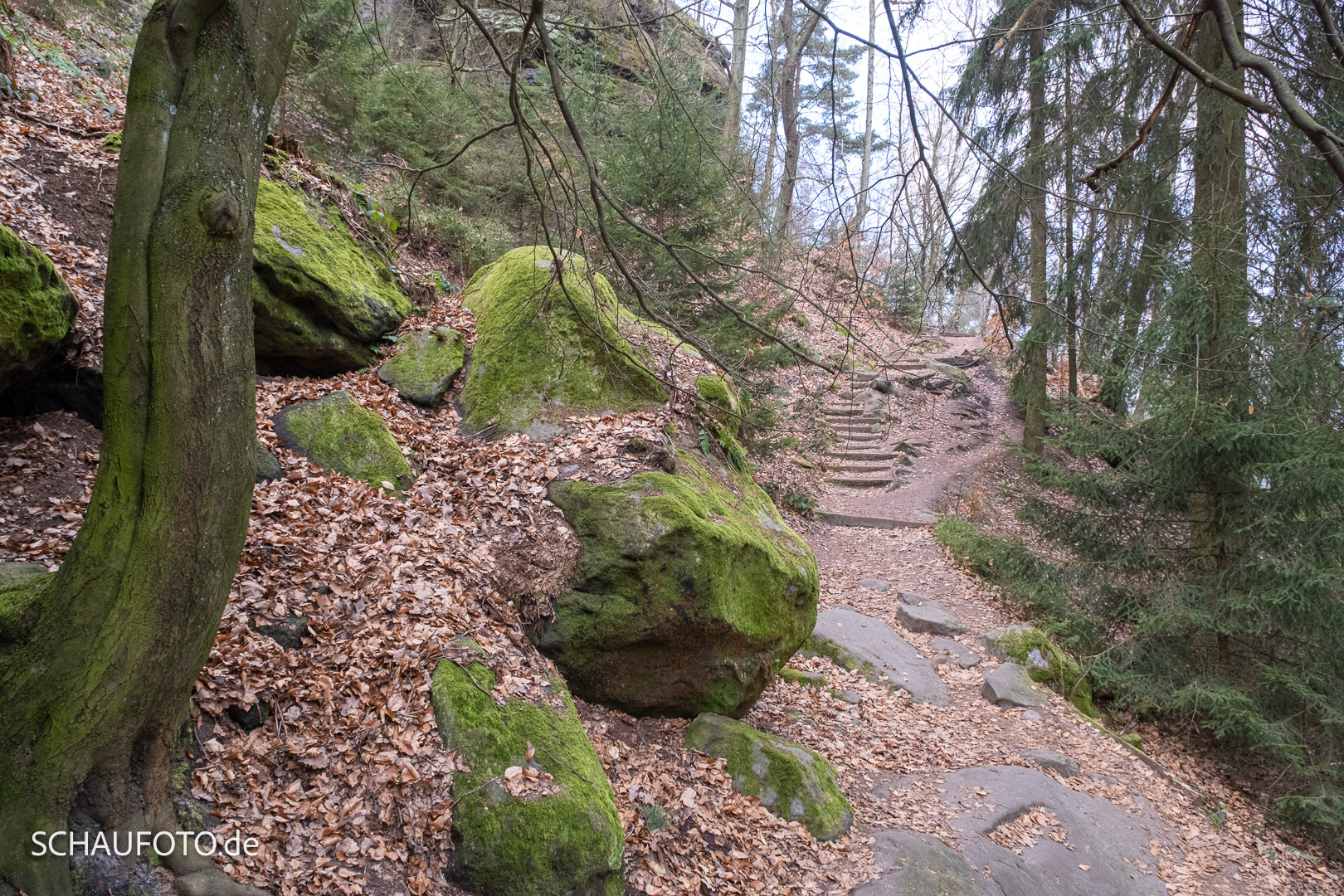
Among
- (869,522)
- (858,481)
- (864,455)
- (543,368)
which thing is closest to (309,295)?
(543,368)

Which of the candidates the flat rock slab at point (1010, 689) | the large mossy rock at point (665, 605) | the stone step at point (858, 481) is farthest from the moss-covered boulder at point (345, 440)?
the stone step at point (858, 481)

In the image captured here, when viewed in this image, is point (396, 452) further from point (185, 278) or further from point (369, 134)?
point (369, 134)

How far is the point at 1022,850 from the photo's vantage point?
447 centimetres

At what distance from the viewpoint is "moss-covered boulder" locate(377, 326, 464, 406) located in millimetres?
5605

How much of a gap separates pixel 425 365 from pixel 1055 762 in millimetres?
6661

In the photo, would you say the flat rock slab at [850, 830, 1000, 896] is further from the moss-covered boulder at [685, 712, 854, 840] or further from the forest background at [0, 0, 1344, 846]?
the forest background at [0, 0, 1344, 846]

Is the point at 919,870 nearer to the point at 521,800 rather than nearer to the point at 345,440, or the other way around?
the point at 521,800

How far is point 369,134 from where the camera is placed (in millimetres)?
9789

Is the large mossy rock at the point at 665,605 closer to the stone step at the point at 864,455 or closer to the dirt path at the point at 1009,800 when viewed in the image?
the dirt path at the point at 1009,800

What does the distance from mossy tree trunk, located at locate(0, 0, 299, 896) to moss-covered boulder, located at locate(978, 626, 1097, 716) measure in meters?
7.94

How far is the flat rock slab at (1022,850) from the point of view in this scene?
154 inches

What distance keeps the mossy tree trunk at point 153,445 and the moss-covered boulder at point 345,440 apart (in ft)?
7.28

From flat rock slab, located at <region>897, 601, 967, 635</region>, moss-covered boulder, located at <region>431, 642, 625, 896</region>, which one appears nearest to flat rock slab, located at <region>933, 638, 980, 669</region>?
flat rock slab, located at <region>897, 601, 967, 635</region>

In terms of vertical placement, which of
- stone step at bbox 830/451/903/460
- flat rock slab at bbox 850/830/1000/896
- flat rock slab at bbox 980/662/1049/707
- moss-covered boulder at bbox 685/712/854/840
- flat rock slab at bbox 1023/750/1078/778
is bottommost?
flat rock slab at bbox 1023/750/1078/778
